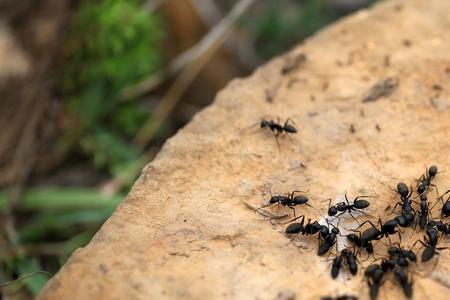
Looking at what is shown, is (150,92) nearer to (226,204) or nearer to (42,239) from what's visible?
(42,239)

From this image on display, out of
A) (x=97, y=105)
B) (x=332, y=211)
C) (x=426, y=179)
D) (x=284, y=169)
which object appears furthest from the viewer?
(x=97, y=105)

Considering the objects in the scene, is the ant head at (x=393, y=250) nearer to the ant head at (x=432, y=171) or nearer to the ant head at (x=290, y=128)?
the ant head at (x=432, y=171)

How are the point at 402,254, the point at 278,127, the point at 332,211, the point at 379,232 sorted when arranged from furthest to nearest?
the point at 278,127, the point at 332,211, the point at 379,232, the point at 402,254

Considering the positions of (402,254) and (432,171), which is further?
(432,171)

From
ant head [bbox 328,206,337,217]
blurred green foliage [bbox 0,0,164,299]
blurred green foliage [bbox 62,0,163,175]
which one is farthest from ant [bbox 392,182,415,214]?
blurred green foliage [bbox 62,0,163,175]

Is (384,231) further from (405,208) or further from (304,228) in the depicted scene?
(304,228)

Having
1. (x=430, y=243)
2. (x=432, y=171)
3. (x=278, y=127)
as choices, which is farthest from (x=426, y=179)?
(x=278, y=127)

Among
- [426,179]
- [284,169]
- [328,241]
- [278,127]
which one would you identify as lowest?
[426,179]
